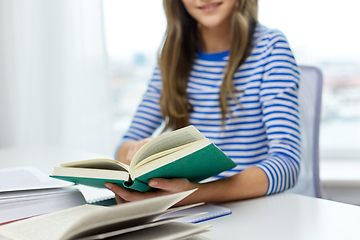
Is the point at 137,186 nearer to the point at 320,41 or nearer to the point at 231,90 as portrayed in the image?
the point at 231,90

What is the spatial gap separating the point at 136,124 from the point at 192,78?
0.23 metres

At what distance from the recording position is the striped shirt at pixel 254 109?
2.88ft

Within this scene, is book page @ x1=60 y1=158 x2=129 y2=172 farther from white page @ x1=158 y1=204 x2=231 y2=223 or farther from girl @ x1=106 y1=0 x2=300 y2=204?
girl @ x1=106 y1=0 x2=300 y2=204

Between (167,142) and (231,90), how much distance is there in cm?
55

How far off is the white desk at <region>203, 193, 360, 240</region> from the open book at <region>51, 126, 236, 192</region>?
93mm

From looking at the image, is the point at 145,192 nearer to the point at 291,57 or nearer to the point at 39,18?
the point at 291,57

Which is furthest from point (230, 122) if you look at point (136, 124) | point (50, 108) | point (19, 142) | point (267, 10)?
point (19, 142)

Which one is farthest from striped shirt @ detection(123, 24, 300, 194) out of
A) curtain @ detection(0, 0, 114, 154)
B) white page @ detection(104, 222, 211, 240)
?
curtain @ detection(0, 0, 114, 154)

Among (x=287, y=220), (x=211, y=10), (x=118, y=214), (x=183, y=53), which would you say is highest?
(x=211, y=10)

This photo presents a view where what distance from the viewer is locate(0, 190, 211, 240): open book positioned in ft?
1.25

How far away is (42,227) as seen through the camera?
0.49 m

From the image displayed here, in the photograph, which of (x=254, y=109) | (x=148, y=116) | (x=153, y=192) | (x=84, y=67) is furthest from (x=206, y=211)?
(x=84, y=67)

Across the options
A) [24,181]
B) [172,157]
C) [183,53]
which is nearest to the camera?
[172,157]

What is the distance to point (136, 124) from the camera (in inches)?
48.7
